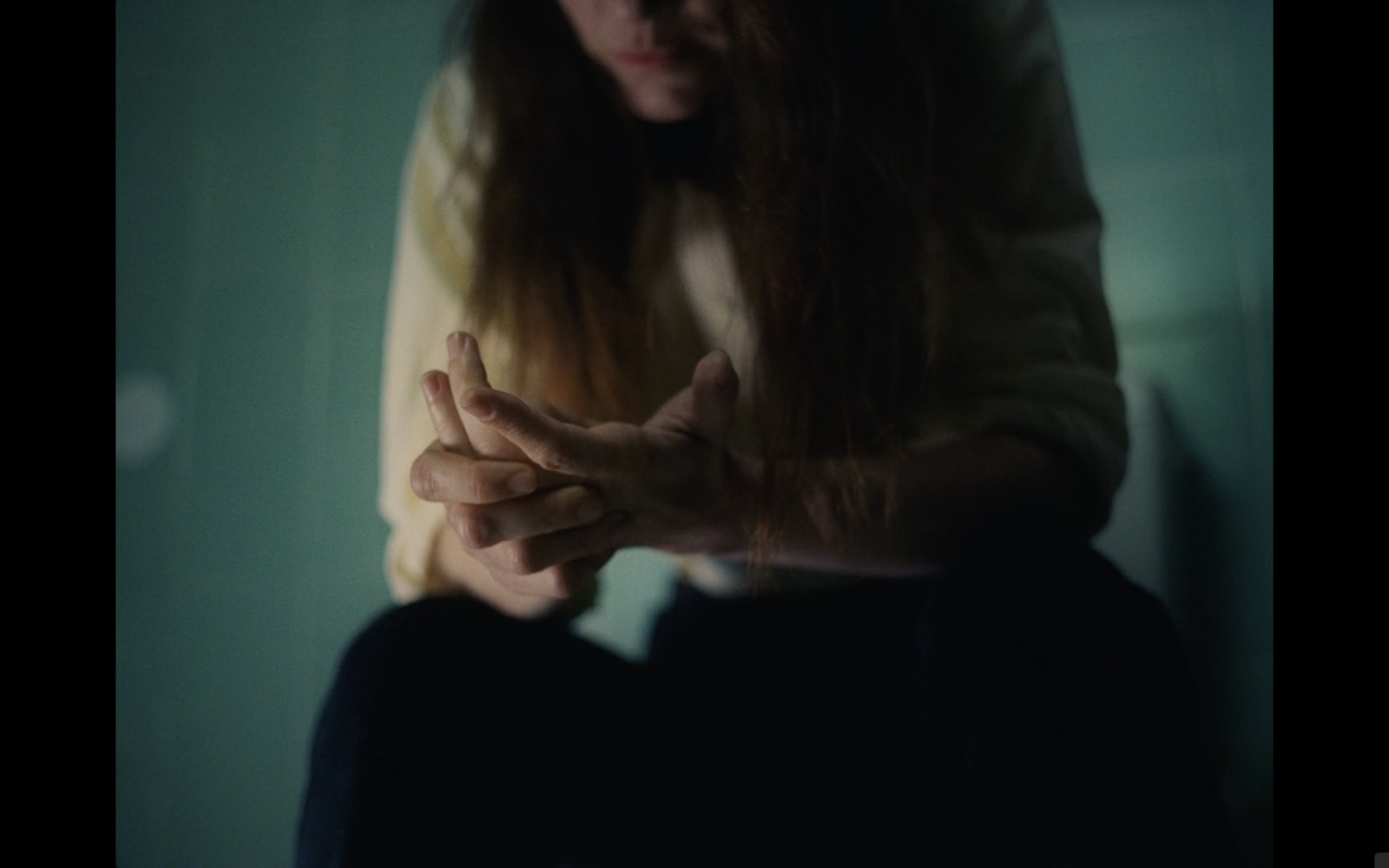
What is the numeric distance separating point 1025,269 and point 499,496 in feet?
1.30

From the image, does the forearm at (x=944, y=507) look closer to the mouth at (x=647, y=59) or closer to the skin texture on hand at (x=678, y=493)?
the skin texture on hand at (x=678, y=493)

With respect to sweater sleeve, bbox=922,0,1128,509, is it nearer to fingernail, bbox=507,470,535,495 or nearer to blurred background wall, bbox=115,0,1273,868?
blurred background wall, bbox=115,0,1273,868

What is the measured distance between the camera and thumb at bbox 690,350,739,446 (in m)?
0.60

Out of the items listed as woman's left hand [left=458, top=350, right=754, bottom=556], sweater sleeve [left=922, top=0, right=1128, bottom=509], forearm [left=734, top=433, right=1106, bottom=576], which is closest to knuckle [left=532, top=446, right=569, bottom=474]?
woman's left hand [left=458, top=350, right=754, bottom=556]

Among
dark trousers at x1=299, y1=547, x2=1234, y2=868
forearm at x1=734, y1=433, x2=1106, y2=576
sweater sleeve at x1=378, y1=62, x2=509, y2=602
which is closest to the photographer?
dark trousers at x1=299, y1=547, x2=1234, y2=868

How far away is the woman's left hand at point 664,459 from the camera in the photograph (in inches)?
22.7

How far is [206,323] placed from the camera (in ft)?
3.00

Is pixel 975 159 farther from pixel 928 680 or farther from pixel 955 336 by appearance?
pixel 928 680

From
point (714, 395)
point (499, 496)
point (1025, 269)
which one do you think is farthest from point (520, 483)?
point (1025, 269)

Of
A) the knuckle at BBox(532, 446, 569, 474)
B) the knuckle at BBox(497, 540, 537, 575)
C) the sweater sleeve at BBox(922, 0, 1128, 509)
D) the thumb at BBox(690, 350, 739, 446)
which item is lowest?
the knuckle at BBox(497, 540, 537, 575)

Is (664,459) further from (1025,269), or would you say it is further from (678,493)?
(1025,269)

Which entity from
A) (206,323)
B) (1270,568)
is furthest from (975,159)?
(206,323)

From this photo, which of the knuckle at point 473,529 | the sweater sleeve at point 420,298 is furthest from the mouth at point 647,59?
the knuckle at point 473,529

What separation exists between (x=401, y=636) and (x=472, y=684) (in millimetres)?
55
